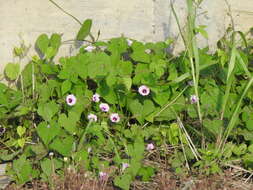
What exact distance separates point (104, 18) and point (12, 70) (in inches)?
22.9

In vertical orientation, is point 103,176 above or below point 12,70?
below

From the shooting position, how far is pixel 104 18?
343 centimetres

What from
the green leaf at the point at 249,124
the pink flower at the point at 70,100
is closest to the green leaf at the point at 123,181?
the pink flower at the point at 70,100

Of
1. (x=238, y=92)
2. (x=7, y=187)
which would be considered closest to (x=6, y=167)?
(x=7, y=187)

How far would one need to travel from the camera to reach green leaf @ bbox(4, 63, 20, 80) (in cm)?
338

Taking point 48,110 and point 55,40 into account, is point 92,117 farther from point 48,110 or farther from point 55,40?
point 55,40

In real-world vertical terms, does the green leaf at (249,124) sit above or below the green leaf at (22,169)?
above

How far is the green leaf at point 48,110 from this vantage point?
306 cm

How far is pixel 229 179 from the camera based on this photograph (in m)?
2.90

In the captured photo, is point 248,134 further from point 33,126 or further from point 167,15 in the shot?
point 33,126

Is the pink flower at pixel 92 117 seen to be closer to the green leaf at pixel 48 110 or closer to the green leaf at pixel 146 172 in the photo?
the green leaf at pixel 48 110

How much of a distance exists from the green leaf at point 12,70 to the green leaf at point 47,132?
19.6 inches

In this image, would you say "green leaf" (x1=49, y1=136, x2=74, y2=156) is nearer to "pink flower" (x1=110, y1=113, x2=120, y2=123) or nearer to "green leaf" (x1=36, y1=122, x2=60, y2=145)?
"green leaf" (x1=36, y1=122, x2=60, y2=145)

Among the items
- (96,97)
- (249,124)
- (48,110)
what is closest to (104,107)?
(96,97)
